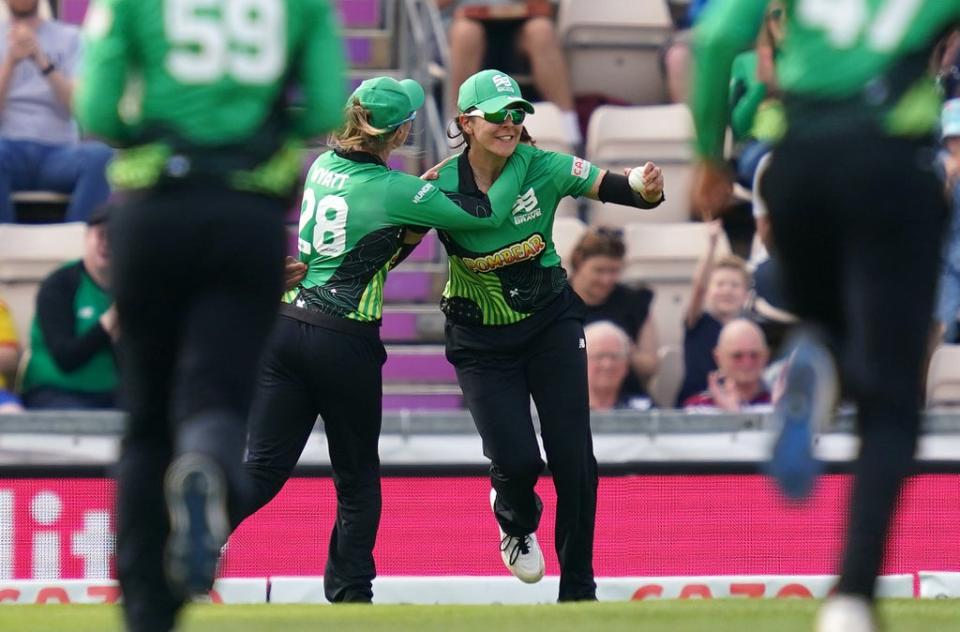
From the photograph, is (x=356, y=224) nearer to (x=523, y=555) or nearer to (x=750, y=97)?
(x=523, y=555)

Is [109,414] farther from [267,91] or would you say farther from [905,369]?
[905,369]

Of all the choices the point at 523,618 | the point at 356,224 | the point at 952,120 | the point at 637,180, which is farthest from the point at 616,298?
the point at 523,618

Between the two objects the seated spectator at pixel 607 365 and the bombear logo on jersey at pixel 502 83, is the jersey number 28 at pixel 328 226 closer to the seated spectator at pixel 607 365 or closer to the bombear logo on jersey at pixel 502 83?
the bombear logo on jersey at pixel 502 83

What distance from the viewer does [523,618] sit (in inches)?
235

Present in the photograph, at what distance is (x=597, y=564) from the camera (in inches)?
341

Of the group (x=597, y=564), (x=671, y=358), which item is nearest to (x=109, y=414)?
(x=597, y=564)

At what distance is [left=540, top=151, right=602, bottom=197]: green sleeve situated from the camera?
7.45m

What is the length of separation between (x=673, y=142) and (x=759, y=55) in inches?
46.2

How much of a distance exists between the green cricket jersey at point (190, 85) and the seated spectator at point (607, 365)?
17.0 feet

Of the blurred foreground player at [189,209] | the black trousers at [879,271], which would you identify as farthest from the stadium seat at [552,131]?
the black trousers at [879,271]

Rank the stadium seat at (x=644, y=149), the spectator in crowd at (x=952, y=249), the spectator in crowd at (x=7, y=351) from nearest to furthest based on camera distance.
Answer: the spectator in crowd at (x=7, y=351) → the spectator in crowd at (x=952, y=249) → the stadium seat at (x=644, y=149)

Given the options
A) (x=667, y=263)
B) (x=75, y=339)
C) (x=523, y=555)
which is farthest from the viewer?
(x=667, y=263)

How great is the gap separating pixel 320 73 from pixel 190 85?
0.34 meters

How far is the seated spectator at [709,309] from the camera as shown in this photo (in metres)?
10.1
